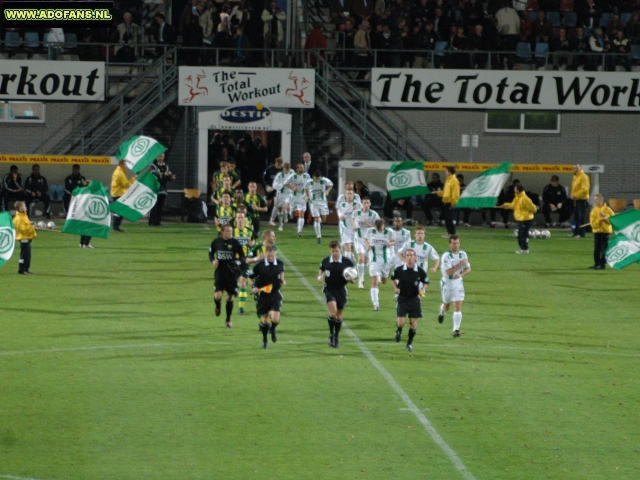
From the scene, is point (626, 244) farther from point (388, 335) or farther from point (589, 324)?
point (388, 335)

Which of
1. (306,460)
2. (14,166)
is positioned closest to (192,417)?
(306,460)

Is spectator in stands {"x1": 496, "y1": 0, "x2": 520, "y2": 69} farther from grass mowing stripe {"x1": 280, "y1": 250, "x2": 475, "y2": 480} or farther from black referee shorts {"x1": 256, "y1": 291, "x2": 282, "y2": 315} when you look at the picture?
black referee shorts {"x1": 256, "y1": 291, "x2": 282, "y2": 315}

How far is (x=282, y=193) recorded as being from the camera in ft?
102

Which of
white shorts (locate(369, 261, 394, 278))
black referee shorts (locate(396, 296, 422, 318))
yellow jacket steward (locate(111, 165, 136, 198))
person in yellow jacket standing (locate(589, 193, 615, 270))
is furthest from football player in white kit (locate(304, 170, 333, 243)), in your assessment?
black referee shorts (locate(396, 296, 422, 318))

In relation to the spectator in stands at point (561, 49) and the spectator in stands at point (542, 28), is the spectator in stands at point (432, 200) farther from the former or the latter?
the spectator in stands at point (542, 28)

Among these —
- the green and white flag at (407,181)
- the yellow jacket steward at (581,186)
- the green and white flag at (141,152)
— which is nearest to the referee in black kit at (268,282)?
the green and white flag at (141,152)

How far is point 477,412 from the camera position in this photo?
13.5 m

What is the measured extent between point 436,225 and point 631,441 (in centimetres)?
2326

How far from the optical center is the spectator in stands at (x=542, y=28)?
3808cm

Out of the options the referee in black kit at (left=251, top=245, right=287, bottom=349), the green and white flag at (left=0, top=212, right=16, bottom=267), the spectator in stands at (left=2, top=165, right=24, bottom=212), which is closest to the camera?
the referee in black kit at (left=251, top=245, right=287, bottom=349)

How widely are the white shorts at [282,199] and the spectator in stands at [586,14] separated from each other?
1446 cm

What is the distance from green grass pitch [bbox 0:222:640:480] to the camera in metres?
11.5

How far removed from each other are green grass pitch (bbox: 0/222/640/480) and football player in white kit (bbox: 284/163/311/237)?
586 cm

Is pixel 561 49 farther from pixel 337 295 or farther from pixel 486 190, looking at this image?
pixel 337 295
